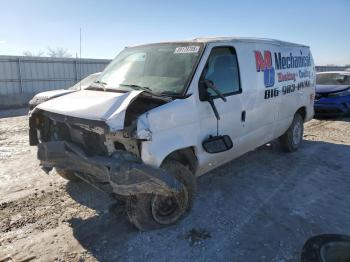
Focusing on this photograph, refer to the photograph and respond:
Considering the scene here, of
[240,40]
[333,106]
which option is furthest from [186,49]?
[333,106]

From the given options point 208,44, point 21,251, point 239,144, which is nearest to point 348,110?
point 239,144

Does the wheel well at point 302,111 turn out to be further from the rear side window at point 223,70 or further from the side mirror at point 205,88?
the side mirror at point 205,88

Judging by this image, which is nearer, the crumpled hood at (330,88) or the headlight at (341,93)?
the headlight at (341,93)

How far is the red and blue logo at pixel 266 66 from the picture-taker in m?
5.51

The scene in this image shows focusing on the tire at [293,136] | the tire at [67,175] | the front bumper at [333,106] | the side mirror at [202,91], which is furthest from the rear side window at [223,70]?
the front bumper at [333,106]

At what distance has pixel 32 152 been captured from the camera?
726cm

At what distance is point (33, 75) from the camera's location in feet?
59.6

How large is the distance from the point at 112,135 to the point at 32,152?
4144mm

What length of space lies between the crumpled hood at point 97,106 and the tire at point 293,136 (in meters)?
4.15

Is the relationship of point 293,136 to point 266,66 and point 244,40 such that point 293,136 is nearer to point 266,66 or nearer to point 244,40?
point 266,66

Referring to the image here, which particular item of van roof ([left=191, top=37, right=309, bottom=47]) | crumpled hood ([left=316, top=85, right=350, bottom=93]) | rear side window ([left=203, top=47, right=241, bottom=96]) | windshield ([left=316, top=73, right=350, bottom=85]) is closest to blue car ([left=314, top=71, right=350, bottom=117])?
crumpled hood ([left=316, top=85, right=350, bottom=93])

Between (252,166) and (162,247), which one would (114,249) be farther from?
(252,166)

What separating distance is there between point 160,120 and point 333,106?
8667 mm

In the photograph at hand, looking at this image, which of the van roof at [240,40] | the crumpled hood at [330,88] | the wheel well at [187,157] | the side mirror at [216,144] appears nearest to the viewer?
the wheel well at [187,157]
